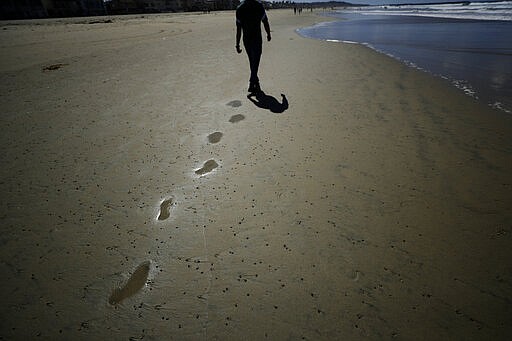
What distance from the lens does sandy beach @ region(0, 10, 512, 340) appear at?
149cm

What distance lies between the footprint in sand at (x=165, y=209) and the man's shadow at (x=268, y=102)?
236cm

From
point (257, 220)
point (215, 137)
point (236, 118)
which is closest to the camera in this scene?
point (257, 220)

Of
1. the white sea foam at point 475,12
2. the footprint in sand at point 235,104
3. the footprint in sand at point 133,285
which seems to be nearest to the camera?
the footprint in sand at point 133,285

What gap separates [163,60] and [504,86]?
27.2 feet

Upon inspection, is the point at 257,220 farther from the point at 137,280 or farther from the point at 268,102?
the point at 268,102

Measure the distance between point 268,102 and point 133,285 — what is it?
3481 millimetres

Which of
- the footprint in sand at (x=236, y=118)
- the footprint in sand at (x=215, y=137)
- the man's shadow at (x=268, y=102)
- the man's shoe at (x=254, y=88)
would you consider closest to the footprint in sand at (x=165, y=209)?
the footprint in sand at (x=215, y=137)

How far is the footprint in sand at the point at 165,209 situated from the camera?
219 cm

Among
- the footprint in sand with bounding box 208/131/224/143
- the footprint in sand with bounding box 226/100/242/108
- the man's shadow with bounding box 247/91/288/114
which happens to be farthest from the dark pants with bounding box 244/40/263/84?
the footprint in sand with bounding box 208/131/224/143

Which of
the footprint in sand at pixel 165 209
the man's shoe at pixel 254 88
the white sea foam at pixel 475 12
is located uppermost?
the white sea foam at pixel 475 12

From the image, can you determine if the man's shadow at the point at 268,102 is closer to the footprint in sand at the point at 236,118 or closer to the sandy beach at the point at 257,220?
the sandy beach at the point at 257,220

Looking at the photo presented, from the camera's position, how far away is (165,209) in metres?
2.26

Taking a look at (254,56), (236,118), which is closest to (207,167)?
(236,118)

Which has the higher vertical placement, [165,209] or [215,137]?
[215,137]
